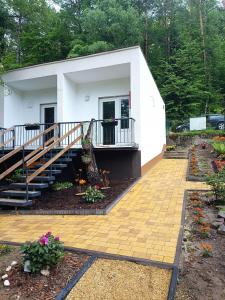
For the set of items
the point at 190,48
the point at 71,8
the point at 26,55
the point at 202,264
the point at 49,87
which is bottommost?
the point at 202,264

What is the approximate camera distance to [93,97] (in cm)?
1066

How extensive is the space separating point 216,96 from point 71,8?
1710 cm

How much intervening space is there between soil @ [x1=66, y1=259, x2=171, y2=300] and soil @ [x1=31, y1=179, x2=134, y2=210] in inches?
101

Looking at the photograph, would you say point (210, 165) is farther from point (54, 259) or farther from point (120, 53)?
point (54, 259)

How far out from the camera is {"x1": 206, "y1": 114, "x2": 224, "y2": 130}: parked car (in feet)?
63.8

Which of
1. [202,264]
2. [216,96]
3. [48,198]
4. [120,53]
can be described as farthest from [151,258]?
[216,96]

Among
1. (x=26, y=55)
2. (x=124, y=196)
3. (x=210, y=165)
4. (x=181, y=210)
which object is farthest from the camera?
(x=26, y=55)

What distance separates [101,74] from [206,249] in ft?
25.8

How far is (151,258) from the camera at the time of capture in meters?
3.16

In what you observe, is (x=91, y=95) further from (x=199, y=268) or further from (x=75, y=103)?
Answer: (x=199, y=268)

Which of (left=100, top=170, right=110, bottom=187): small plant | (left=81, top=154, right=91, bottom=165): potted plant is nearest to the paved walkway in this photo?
(left=100, top=170, right=110, bottom=187): small plant

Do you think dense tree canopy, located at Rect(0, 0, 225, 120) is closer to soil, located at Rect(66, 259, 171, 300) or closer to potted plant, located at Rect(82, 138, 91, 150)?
potted plant, located at Rect(82, 138, 91, 150)

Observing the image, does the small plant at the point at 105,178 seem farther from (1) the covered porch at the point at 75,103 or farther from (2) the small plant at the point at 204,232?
(2) the small plant at the point at 204,232

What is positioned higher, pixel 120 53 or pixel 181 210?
pixel 120 53
